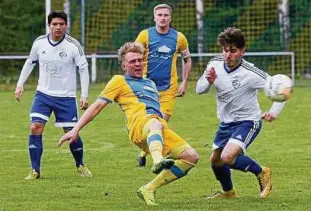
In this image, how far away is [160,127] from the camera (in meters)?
9.04

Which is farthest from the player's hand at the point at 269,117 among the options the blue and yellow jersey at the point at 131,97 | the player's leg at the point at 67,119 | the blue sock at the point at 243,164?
the player's leg at the point at 67,119

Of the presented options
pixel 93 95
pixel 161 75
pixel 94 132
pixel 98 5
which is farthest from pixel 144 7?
pixel 161 75

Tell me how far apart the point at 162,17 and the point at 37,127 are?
8.31 feet

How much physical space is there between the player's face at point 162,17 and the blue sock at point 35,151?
99.6 inches

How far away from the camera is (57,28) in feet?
38.7

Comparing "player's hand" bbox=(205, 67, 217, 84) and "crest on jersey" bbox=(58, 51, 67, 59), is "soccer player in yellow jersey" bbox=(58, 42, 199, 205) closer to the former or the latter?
"player's hand" bbox=(205, 67, 217, 84)

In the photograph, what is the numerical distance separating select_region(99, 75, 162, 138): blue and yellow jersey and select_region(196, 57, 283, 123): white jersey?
0.67 m

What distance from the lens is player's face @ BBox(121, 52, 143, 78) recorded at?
30.4 feet

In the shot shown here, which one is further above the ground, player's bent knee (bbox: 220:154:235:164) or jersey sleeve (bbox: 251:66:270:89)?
jersey sleeve (bbox: 251:66:270:89)

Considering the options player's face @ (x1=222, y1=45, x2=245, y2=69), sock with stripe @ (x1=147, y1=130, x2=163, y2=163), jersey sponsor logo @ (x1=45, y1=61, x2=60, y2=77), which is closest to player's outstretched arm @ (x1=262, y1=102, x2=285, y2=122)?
player's face @ (x1=222, y1=45, x2=245, y2=69)

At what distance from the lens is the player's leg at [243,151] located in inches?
375

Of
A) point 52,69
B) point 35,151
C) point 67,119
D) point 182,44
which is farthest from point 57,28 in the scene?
point 182,44

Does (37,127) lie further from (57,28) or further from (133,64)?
(133,64)

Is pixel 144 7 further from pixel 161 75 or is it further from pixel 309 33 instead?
pixel 161 75
